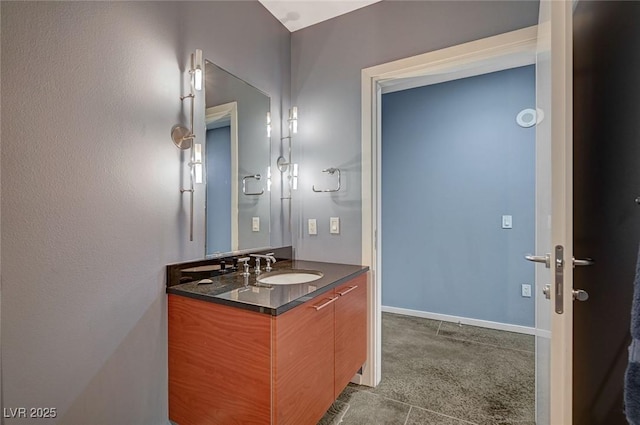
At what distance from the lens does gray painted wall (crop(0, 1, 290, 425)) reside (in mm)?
987

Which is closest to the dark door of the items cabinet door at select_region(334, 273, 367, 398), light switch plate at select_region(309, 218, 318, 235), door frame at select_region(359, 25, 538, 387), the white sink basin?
door frame at select_region(359, 25, 538, 387)

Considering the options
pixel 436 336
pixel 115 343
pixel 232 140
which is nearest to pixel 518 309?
pixel 436 336

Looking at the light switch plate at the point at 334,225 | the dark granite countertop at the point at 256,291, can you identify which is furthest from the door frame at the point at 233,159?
the light switch plate at the point at 334,225

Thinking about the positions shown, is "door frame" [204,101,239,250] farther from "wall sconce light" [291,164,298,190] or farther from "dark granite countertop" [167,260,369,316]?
"wall sconce light" [291,164,298,190]

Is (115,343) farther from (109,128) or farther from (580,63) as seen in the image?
(580,63)

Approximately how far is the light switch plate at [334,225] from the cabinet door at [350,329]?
0.37 meters

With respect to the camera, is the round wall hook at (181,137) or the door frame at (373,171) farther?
the door frame at (373,171)

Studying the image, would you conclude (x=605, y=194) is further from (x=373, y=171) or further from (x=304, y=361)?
(x=304, y=361)

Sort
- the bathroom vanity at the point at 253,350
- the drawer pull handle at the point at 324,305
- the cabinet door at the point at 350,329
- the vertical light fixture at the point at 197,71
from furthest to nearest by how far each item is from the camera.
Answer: the cabinet door at the point at 350,329
the vertical light fixture at the point at 197,71
the drawer pull handle at the point at 324,305
the bathroom vanity at the point at 253,350

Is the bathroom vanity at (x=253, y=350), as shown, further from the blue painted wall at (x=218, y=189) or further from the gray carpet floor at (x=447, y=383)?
the gray carpet floor at (x=447, y=383)

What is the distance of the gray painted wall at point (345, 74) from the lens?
1.81 metres

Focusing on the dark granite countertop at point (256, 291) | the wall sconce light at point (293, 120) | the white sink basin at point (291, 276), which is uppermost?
the wall sconce light at point (293, 120)

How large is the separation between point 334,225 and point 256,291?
2.97ft

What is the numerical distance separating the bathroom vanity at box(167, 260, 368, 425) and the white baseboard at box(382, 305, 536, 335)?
1.93 m
